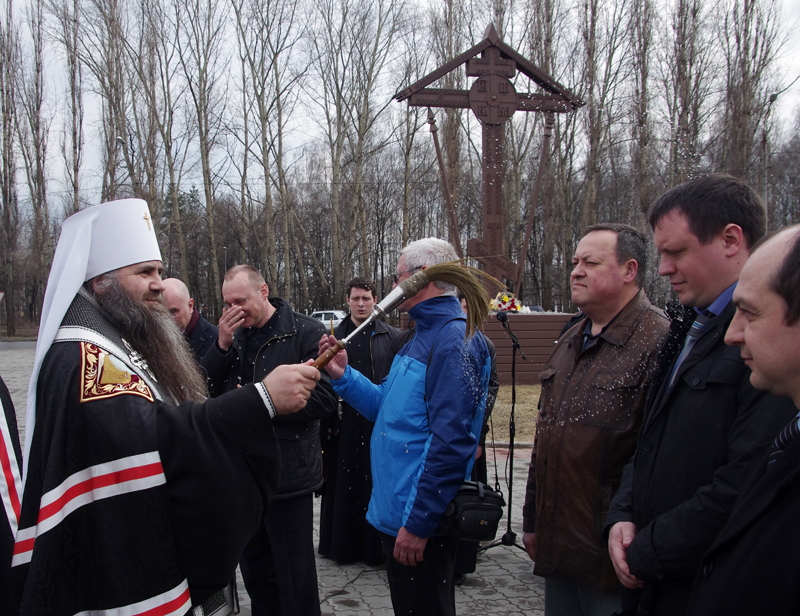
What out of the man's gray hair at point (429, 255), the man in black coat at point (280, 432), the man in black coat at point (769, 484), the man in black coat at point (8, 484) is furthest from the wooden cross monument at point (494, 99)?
the man in black coat at point (769, 484)

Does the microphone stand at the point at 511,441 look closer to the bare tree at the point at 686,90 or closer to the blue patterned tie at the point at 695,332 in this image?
the blue patterned tie at the point at 695,332

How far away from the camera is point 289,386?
Answer: 2068mm

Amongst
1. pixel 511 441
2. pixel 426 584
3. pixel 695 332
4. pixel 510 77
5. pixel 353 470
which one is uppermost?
pixel 510 77

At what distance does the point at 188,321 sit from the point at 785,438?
4051 millimetres

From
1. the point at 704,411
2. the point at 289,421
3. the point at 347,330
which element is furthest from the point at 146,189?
the point at 704,411

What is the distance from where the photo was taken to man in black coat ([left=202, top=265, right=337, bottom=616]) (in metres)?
3.24

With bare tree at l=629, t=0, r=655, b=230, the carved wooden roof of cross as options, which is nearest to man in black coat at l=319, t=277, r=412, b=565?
the carved wooden roof of cross

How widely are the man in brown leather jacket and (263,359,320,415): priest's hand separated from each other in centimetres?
107

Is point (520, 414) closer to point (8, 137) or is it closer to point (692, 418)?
point (692, 418)

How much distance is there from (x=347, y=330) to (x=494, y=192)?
7.33m

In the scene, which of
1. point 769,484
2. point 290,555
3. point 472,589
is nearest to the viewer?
point 769,484

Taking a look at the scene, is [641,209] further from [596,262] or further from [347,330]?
[596,262]

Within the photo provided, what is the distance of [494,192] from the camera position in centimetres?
1170

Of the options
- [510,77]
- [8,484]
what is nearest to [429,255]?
[8,484]
